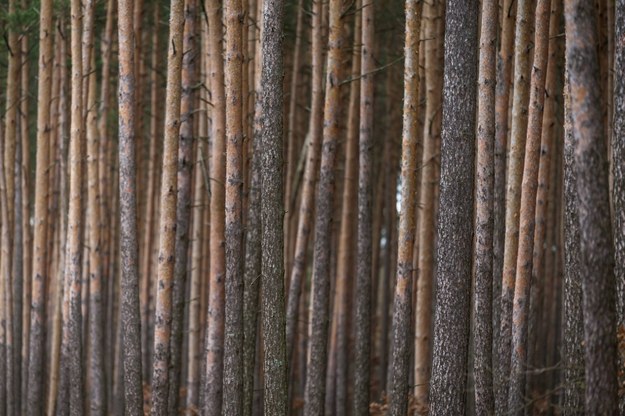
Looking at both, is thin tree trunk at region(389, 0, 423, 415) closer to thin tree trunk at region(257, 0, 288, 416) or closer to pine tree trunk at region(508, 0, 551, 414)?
pine tree trunk at region(508, 0, 551, 414)

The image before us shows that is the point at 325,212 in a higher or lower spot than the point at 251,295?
higher

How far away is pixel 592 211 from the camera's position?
6723mm

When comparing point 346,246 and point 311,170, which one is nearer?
point 311,170

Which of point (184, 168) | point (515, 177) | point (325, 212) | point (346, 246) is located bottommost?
point (346, 246)

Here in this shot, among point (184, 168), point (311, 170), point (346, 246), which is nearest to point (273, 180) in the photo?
point (184, 168)

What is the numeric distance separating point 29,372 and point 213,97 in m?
5.58

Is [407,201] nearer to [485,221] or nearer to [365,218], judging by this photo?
[485,221]

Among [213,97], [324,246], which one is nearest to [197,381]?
[324,246]

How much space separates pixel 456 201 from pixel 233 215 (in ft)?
7.96

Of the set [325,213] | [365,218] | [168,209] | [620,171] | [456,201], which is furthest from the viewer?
[365,218]

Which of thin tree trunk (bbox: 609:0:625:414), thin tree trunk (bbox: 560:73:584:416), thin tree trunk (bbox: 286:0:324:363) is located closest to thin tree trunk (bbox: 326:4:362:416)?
thin tree trunk (bbox: 286:0:324:363)

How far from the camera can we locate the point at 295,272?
1244 centimetres

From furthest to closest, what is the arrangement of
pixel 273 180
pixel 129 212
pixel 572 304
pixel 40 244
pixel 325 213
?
pixel 40 244 < pixel 325 213 < pixel 129 212 < pixel 273 180 < pixel 572 304

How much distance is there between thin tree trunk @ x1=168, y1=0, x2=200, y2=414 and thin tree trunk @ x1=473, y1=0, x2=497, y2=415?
3258mm
